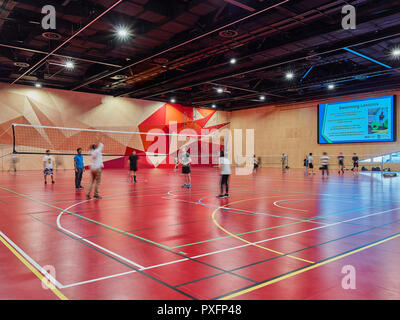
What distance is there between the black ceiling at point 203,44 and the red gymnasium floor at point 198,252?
328 inches

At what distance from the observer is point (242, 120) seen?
37.2 meters

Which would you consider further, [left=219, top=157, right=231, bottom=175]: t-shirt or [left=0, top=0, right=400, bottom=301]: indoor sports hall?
[left=219, top=157, right=231, bottom=175]: t-shirt

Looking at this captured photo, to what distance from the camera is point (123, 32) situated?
15367 millimetres

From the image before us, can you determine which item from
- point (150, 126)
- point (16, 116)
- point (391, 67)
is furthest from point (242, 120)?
point (16, 116)

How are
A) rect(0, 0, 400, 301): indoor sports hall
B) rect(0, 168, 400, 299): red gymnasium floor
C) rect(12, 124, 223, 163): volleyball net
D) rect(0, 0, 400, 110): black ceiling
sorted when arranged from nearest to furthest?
1. rect(0, 168, 400, 299): red gymnasium floor
2. rect(0, 0, 400, 301): indoor sports hall
3. rect(0, 0, 400, 110): black ceiling
4. rect(12, 124, 223, 163): volleyball net

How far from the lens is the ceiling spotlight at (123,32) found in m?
15.1

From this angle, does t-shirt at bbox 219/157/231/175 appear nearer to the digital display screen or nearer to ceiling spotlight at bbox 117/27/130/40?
ceiling spotlight at bbox 117/27/130/40

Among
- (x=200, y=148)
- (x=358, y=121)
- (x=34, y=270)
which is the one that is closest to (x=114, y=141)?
(x=200, y=148)

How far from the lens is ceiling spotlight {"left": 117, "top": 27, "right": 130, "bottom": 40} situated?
1513 cm

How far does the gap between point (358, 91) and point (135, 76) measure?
62.1 ft

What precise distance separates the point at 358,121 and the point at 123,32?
70.9 feet

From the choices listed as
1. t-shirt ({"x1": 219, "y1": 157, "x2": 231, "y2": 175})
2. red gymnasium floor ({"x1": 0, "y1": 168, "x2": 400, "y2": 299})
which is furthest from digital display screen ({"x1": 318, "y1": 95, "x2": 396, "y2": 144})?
t-shirt ({"x1": 219, "y1": 157, "x2": 231, "y2": 175})

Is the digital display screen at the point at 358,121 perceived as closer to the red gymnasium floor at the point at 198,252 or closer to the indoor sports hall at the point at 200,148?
the indoor sports hall at the point at 200,148

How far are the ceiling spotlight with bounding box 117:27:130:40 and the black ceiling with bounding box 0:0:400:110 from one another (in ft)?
0.92
